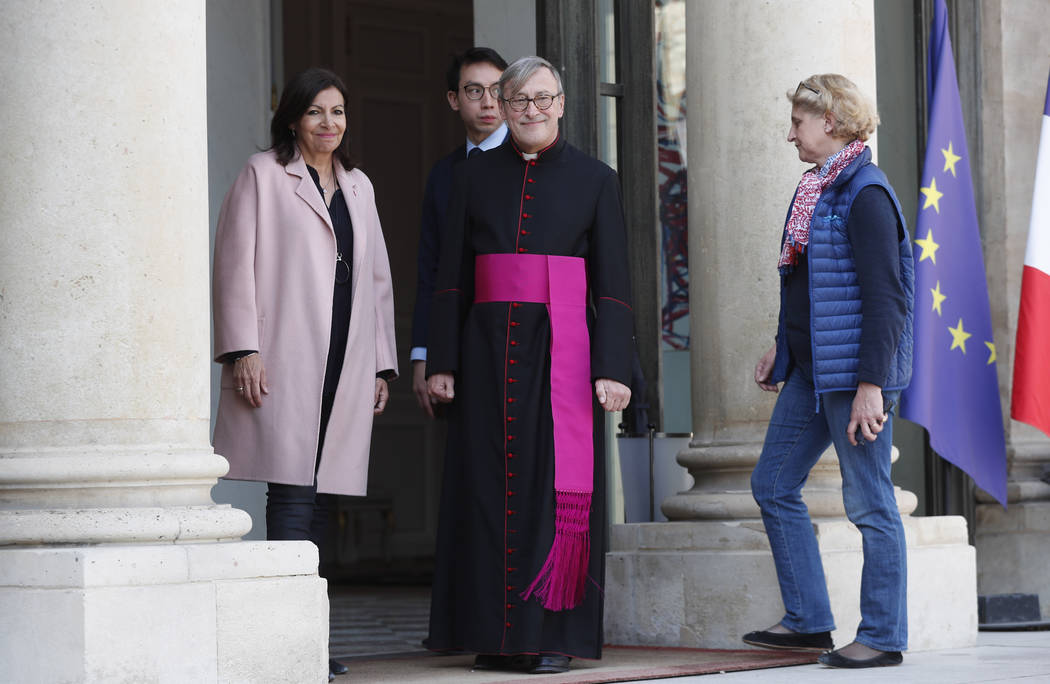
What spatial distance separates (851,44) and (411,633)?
2582 millimetres

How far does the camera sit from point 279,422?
190 inches

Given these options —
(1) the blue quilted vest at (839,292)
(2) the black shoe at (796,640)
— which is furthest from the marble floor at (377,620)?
(1) the blue quilted vest at (839,292)

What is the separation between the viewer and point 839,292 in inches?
192

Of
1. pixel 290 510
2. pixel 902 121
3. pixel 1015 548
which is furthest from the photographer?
pixel 902 121

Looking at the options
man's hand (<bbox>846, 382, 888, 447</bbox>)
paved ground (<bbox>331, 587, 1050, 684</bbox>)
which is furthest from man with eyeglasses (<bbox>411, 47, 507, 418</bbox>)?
man's hand (<bbox>846, 382, 888, 447</bbox>)

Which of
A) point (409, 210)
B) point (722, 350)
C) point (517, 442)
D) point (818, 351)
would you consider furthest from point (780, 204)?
point (409, 210)

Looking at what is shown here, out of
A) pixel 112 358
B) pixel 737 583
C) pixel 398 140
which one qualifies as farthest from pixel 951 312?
pixel 398 140

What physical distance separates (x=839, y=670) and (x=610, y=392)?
3.24 ft

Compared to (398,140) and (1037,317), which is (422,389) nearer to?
(1037,317)

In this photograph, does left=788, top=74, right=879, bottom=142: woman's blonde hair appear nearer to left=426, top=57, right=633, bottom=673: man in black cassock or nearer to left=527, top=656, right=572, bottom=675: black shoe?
left=426, top=57, right=633, bottom=673: man in black cassock

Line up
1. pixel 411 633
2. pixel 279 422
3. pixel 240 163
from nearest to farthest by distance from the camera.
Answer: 1. pixel 279 422
2. pixel 411 633
3. pixel 240 163

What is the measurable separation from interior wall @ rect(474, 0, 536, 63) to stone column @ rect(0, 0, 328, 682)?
105 inches

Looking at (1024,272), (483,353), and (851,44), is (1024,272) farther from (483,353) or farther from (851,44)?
(483,353)

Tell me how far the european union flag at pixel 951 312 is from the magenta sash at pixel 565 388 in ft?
6.23
